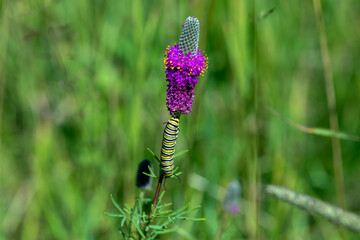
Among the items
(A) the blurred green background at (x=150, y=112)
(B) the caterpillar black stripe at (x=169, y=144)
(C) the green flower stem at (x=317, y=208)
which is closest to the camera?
(B) the caterpillar black stripe at (x=169, y=144)

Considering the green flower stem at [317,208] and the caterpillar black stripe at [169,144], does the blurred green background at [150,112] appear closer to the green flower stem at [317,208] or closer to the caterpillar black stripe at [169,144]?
the green flower stem at [317,208]

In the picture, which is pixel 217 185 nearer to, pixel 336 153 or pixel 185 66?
pixel 336 153

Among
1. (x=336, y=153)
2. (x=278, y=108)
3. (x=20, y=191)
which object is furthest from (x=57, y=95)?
(x=336, y=153)

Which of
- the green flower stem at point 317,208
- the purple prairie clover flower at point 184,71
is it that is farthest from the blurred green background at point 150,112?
the purple prairie clover flower at point 184,71

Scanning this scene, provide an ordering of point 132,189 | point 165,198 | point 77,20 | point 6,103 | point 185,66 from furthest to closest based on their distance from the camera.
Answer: point 6,103, point 77,20, point 165,198, point 132,189, point 185,66

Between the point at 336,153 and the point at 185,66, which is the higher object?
the point at 185,66

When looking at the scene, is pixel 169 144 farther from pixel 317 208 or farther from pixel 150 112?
pixel 150 112
